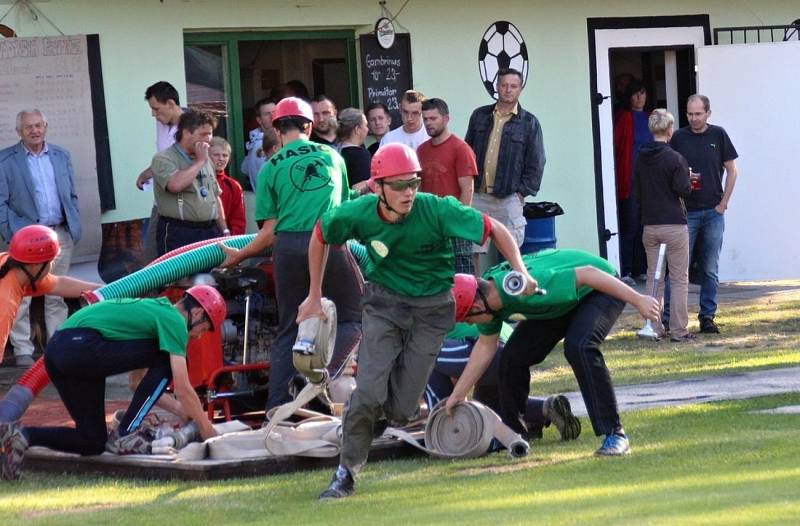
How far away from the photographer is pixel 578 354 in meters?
8.50

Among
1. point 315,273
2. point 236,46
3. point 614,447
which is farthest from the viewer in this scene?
point 236,46

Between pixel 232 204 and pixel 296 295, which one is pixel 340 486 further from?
pixel 232 204

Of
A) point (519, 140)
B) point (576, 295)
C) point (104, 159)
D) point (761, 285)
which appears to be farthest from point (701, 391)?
point (761, 285)

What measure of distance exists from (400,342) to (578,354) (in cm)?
99

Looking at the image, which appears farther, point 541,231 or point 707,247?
point 541,231

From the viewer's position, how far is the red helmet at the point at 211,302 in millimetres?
9297

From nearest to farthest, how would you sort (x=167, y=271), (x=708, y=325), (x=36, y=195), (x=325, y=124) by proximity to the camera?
(x=167, y=271) < (x=325, y=124) < (x=36, y=195) < (x=708, y=325)

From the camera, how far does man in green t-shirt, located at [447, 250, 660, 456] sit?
8.34 metres

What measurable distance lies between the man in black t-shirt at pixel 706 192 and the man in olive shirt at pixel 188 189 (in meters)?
4.33

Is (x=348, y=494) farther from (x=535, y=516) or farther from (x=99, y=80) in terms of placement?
(x=99, y=80)

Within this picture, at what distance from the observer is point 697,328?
14242mm

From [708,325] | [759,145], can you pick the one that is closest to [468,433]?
[708,325]

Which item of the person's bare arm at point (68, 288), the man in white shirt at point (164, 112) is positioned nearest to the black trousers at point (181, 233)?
the man in white shirt at point (164, 112)

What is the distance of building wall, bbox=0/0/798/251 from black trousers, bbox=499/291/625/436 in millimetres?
5742
